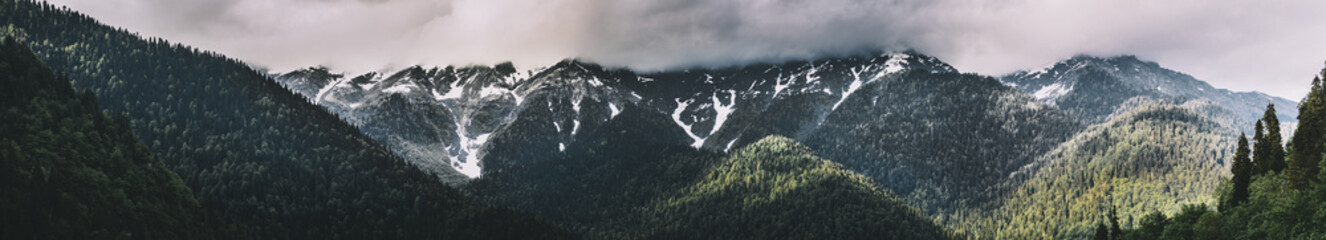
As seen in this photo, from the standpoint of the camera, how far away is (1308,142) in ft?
310

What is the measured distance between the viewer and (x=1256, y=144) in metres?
110

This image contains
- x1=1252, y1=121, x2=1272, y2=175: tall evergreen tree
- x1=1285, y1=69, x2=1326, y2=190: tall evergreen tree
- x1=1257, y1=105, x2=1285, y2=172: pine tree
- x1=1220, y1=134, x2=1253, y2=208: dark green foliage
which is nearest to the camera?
x1=1285, y1=69, x2=1326, y2=190: tall evergreen tree

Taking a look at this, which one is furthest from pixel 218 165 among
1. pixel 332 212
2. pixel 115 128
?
pixel 115 128

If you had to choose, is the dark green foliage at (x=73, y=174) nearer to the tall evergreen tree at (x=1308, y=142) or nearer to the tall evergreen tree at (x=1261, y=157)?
the tall evergreen tree at (x=1308, y=142)

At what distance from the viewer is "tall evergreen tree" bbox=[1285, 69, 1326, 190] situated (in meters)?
89.5

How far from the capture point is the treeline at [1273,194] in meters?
81.4

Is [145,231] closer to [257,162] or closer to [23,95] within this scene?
[23,95]

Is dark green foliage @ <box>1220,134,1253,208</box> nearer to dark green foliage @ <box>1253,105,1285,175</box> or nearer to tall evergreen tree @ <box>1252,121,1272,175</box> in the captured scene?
tall evergreen tree @ <box>1252,121,1272,175</box>

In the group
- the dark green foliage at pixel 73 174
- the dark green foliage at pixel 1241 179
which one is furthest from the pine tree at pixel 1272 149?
the dark green foliage at pixel 73 174

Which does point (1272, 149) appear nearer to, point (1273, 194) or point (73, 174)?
point (1273, 194)

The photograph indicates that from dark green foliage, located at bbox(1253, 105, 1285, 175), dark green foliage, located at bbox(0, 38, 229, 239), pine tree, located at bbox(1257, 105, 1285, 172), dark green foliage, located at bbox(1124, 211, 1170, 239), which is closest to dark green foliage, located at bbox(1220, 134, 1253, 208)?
dark green foliage, located at bbox(1253, 105, 1285, 175)

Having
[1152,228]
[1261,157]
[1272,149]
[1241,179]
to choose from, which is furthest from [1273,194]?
[1152,228]

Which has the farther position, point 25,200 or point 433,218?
point 433,218

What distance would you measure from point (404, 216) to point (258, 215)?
111 feet
